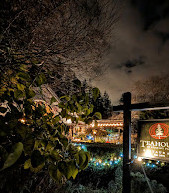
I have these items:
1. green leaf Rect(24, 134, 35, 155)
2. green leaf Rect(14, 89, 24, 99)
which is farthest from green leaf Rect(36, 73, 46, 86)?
green leaf Rect(24, 134, 35, 155)

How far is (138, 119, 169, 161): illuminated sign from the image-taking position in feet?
8.86

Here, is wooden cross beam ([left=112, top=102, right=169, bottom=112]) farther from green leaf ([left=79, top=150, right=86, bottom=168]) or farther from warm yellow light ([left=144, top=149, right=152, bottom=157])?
green leaf ([left=79, top=150, right=86, bottom=168])

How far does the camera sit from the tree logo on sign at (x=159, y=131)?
273cm

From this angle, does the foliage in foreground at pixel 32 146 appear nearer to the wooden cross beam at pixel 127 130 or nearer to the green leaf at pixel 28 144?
the green leaf at pixel 28 144

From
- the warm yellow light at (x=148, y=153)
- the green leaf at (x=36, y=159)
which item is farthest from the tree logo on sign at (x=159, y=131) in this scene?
the green leaf at (x=36, y=159)

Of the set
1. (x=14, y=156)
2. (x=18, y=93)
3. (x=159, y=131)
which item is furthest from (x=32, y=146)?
(x=159, y=131)

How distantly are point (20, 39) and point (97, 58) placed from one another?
191 centimetres

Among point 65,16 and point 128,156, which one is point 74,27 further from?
point 128,156

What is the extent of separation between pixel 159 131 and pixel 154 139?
0.71 ft

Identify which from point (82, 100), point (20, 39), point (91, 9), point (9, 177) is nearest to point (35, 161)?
point (9, 177)

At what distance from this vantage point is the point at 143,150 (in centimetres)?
296

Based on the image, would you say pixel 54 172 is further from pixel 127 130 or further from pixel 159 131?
pixel 127 130

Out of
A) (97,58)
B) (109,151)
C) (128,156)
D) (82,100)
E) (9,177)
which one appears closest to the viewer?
(9,177)

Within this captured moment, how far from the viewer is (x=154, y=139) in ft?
9.39
